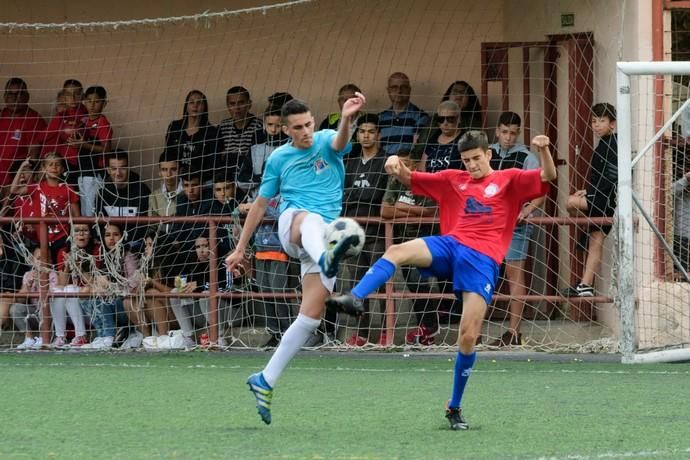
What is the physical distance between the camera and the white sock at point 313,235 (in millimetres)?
7266

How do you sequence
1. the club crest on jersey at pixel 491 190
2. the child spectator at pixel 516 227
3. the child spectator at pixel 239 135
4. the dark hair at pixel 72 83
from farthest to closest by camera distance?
the dark hair at pixel 72 83 < the child spectator at pixel 239 135 < the child spectator at pixel 516 227 < the club crest on jersey at pixel 491 190

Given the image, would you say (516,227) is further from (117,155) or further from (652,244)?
(117,155)

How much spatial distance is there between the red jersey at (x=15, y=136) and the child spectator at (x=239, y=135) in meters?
1.83

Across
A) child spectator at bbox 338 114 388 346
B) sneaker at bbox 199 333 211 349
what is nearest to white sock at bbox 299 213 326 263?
child spectator at bbox 338 114 388 346

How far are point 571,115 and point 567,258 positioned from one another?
51.4 inches

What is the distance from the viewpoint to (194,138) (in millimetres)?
13117

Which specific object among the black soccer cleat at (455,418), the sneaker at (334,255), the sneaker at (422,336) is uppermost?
the sneaker at (334,255)

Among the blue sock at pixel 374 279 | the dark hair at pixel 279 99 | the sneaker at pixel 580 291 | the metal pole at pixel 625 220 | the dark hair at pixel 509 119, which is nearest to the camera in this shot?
the blue sock at pixel 374 279

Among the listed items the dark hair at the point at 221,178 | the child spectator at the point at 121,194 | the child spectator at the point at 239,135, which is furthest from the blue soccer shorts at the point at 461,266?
the child spectator at the point at 121,194

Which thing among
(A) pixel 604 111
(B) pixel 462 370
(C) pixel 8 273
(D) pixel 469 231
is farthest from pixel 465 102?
(B) pixel 462 370

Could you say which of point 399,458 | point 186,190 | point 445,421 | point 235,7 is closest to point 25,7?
point 235,7

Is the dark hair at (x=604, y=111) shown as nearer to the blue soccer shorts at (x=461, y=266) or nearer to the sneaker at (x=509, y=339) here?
the sneaker at (x=509, y=339)

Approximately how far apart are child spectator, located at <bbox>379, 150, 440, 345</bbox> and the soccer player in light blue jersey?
4.09 m

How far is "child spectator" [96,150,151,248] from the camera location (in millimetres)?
12898
